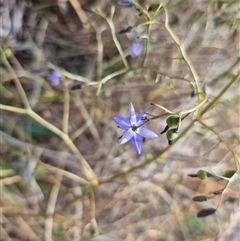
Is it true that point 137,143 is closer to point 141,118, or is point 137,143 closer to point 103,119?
point 141,118

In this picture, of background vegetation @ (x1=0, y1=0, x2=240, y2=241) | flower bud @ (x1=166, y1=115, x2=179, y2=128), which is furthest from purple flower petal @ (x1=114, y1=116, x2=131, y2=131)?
background vegetation @ (x1=0, y1=0, x2=240, y2=241)

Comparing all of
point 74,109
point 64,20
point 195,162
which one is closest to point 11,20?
point 64,20

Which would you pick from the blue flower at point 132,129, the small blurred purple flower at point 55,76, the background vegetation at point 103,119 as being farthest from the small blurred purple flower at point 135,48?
the blue flower at point 132,129

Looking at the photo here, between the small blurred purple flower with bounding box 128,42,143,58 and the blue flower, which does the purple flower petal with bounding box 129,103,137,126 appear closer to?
the blue flower

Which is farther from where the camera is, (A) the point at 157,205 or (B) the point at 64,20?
(A) the point at 157,205

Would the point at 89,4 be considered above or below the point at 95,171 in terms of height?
above

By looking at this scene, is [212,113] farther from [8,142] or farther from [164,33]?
[8,142]

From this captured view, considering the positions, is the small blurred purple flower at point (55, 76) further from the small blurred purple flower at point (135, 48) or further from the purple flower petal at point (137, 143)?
the purple flower petal at point (137, 143)
